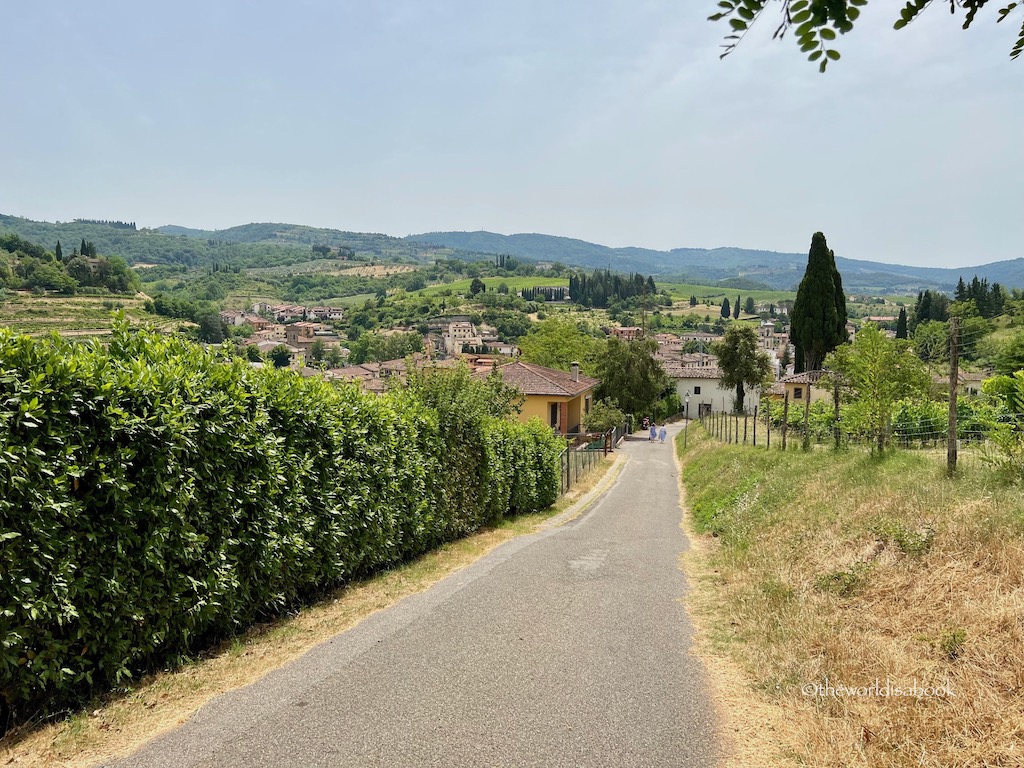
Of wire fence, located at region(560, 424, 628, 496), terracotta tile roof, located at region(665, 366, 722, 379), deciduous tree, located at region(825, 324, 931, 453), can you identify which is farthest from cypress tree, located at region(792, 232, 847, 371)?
deciduous tree, located at region(825, 324, 931, 453)

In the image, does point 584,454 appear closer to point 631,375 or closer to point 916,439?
point 916,439

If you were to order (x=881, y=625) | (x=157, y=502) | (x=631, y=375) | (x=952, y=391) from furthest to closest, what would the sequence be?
(x=631, y=375) → (x=952, y=391) → (x=881, y=625) → (x=157, y=502)

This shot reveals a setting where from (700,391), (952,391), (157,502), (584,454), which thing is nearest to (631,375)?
(700,391)

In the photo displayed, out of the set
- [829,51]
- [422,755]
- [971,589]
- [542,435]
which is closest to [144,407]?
[422,755]

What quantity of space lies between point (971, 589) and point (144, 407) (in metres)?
7.04

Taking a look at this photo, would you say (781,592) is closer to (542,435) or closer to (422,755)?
(422,755)

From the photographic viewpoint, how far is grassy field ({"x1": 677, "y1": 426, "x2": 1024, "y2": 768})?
4.21 meters

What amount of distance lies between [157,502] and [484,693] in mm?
2933

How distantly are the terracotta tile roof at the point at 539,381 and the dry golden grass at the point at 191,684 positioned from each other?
96.0ft

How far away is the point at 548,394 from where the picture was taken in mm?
39688

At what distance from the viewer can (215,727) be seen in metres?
4.66

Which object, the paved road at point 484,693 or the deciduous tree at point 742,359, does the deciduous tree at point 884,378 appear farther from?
the deciduous tree at point 742,359

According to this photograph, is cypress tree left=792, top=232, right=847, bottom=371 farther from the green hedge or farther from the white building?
the green hedge

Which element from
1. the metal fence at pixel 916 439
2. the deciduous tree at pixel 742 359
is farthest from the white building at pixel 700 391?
the metal fence at pixel 916 439
